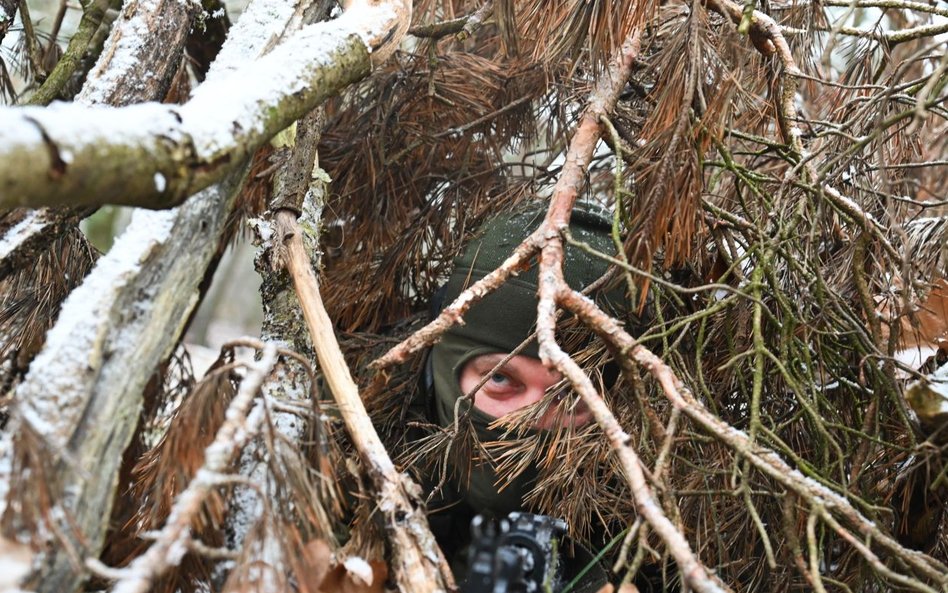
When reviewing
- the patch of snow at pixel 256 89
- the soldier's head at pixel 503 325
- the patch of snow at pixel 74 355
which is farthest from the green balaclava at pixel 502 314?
the patch of snow at pixel 74 355

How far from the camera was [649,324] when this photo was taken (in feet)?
5.95

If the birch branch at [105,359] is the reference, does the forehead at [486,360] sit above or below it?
below

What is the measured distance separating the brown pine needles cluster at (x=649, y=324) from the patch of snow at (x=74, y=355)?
0.05 meters

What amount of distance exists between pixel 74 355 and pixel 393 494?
469 mm

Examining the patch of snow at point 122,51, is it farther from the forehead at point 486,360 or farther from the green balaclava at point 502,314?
the forehead at point 486,360

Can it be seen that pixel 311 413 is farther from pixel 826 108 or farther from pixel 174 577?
pixel 826 108

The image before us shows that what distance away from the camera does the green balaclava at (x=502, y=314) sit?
1947 millimetres

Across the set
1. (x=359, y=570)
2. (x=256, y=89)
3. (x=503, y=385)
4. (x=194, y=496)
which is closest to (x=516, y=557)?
(x=503, y=385)

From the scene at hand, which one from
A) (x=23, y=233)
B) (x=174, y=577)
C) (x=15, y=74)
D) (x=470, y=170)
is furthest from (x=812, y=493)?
(x=15, y=74)

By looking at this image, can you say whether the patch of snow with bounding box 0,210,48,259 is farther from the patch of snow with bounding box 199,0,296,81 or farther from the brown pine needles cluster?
the patch of snow with bounding box 199,0,296,81

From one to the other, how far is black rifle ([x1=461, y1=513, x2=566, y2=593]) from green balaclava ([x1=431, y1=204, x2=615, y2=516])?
0.18 m

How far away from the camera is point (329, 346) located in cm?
133

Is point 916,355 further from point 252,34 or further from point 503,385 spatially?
point 252,34

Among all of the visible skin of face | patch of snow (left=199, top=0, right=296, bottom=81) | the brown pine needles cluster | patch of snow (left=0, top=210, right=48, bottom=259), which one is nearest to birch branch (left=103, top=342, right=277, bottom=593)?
the brown pine needles cluster
